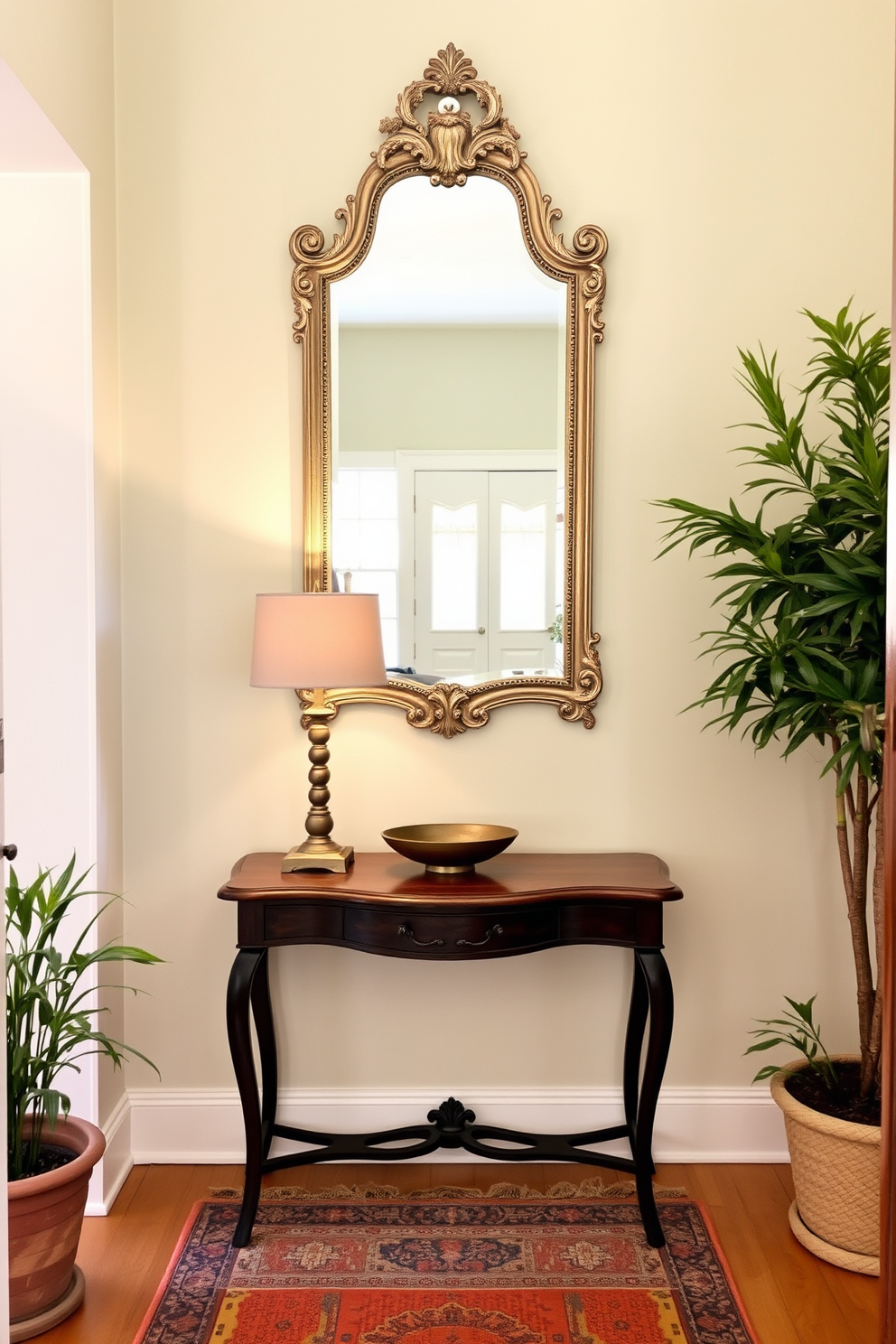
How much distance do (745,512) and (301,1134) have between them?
6.14ft

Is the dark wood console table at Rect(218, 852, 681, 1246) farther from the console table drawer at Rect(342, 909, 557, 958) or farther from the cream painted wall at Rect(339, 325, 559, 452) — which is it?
the cream painted wall at Rect(339, 325, 559, 452)

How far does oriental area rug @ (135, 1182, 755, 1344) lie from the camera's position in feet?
7.04

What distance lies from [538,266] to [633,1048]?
194cm

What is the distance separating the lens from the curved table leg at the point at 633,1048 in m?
2.75

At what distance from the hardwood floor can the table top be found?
760 mm

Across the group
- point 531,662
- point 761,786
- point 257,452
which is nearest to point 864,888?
point 761,786

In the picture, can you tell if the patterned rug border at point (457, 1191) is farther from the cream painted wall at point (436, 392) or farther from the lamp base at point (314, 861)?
the cream painted wall at point (436, 392)

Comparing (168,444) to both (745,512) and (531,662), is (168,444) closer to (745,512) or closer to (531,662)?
(531,662)

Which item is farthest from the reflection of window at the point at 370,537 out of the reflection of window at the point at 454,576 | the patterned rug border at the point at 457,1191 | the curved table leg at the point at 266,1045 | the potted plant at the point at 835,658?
the patterned rug border at the point at 457,1191

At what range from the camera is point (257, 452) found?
9.26 feet

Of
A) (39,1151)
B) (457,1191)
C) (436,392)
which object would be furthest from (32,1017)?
(436,392)

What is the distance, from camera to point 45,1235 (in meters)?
2.12

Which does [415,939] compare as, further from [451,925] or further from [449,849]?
[449,849]

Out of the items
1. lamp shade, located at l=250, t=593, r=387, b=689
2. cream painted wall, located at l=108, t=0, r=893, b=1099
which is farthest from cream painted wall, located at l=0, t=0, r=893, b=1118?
lamp shade, located at l=250, t=593, r=387, b=689
